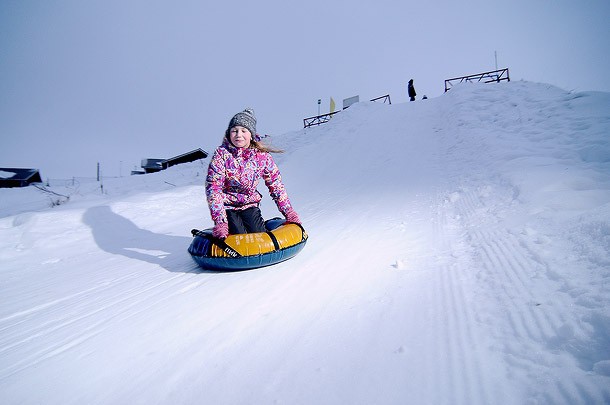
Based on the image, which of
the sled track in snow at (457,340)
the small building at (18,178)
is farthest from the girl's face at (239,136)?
the small building at (18,178)

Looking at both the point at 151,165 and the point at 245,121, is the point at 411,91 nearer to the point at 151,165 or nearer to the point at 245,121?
the point at 245,121

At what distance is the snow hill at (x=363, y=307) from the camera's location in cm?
104

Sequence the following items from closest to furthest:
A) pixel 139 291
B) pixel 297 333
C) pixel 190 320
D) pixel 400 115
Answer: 1. pixel 297 333
2. pixel 190 320
3. pixel 139 291
4. pixel 400 115

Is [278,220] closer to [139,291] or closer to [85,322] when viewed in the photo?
[139,291]

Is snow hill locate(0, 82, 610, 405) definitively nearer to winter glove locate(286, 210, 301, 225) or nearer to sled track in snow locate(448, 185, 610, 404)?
sled track in snow locate(448, 185, 610, 404)

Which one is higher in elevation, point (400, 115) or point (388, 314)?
point (400, 115)

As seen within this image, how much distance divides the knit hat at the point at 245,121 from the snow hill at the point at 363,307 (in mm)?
1614

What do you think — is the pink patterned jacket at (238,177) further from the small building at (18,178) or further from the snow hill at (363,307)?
the small building at (18,178)

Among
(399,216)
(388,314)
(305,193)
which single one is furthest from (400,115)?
(388,314)

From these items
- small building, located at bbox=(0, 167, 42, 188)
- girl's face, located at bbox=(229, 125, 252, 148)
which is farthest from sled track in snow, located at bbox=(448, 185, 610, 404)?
small building, located at bbox=(0, 167, 42, 188)

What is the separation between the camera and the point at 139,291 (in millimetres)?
2305

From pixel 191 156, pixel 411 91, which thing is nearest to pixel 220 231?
pixel 411 91

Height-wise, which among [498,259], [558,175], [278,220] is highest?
[558,175]

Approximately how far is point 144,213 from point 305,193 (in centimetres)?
399
